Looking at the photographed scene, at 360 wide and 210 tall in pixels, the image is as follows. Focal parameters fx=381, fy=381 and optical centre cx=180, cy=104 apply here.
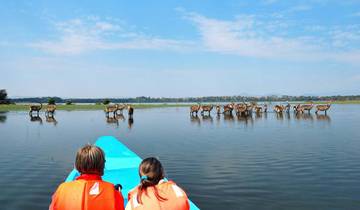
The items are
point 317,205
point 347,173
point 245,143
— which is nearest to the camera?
point 317,205

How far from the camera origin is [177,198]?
14.5ft

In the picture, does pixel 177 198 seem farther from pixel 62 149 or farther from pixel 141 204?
pixel 62 149

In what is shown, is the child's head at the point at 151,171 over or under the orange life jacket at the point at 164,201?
over

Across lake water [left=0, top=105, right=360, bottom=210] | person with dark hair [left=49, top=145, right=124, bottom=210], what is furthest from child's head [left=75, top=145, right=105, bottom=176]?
lake water [left=0, top=105, right=360, bottom=210]

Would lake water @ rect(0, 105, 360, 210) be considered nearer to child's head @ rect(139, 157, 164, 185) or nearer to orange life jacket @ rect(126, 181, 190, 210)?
orange life jacket @ rect(126, 181, 190, 210)

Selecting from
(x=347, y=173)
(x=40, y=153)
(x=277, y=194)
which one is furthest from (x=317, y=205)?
(x=40, y=153)

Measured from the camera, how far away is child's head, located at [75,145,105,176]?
436 cm

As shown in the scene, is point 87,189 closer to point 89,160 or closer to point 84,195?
point 84,195

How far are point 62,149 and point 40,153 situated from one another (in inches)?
51.5

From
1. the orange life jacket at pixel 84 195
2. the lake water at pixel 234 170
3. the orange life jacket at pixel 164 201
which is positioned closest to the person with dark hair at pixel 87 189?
the orange life jacket at pixel 84 195

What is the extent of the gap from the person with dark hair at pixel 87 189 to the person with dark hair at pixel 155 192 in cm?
43

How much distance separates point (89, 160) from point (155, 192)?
84 centimetres

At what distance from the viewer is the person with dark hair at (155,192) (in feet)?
14.3

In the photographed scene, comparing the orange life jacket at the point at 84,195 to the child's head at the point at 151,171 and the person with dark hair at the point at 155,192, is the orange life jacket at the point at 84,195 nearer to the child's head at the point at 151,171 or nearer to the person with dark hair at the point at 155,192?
the person with dark hair at the point at 155,192
